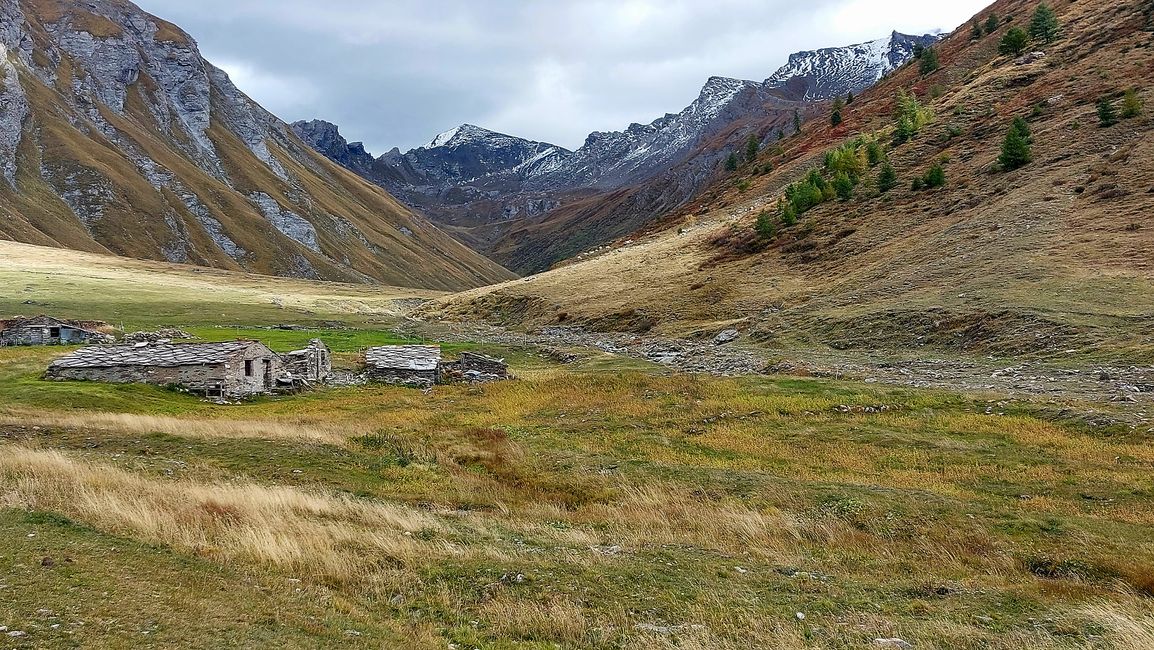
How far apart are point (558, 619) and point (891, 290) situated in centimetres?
4889

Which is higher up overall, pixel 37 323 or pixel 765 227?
pixel 765 227

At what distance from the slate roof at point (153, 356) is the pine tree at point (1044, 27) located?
10630cm

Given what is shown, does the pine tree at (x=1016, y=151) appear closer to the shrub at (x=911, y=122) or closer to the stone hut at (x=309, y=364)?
the shrub at (x=911, y=122)

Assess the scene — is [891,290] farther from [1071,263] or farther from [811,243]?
[811,243]

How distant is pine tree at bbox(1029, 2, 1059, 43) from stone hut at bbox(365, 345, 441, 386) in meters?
95.2

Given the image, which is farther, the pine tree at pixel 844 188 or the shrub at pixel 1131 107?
the pine tree at pixel 844 188

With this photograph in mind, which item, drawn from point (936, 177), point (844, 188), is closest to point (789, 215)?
point (844, 188)

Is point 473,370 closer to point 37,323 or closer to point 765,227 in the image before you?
point 37,323

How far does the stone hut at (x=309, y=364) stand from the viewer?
1672 inches

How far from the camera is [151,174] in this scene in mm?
181750

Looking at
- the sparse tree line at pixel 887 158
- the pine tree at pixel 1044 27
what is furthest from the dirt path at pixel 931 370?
the pine tree at pixel 1044 27

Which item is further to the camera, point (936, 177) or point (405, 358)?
point (936, 177)

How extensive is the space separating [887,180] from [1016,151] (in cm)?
1255

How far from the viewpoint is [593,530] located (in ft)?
48.9
